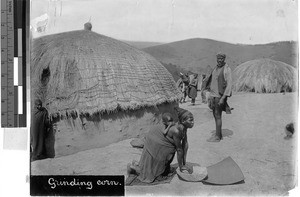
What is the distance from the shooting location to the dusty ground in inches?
147

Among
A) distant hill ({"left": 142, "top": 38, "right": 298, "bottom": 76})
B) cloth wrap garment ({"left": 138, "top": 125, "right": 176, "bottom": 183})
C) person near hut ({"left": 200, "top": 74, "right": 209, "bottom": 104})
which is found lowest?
cloth wrap garment ({"left": 138, "top": 125, "right": 176, "bottom": 183})

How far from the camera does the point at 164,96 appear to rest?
382 cm

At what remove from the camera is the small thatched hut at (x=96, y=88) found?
3.73 m

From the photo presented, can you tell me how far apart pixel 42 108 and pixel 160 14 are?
165cm

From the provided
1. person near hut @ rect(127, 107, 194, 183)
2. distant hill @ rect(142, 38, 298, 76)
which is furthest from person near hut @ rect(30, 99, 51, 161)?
distant hill @ rect(142, 38, 298, 76)

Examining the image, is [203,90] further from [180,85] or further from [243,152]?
[243,152]

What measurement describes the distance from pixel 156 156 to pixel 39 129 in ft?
4.31

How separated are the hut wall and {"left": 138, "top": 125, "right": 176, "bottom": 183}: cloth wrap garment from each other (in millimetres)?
144

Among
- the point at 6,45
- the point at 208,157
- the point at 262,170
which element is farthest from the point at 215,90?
the point at 6,45

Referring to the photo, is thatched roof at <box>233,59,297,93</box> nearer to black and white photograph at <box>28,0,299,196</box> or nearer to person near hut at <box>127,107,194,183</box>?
black and white photograph at <box>28,0,299,196</box>

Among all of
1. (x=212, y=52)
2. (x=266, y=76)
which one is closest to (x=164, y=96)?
(x=212, y=52)

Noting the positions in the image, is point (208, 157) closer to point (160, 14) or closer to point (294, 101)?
point (294, 101)

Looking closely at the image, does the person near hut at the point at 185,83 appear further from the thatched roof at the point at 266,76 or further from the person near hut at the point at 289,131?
the person near hut at the point at 289,131

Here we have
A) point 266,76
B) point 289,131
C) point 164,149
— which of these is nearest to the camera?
point 164,149
